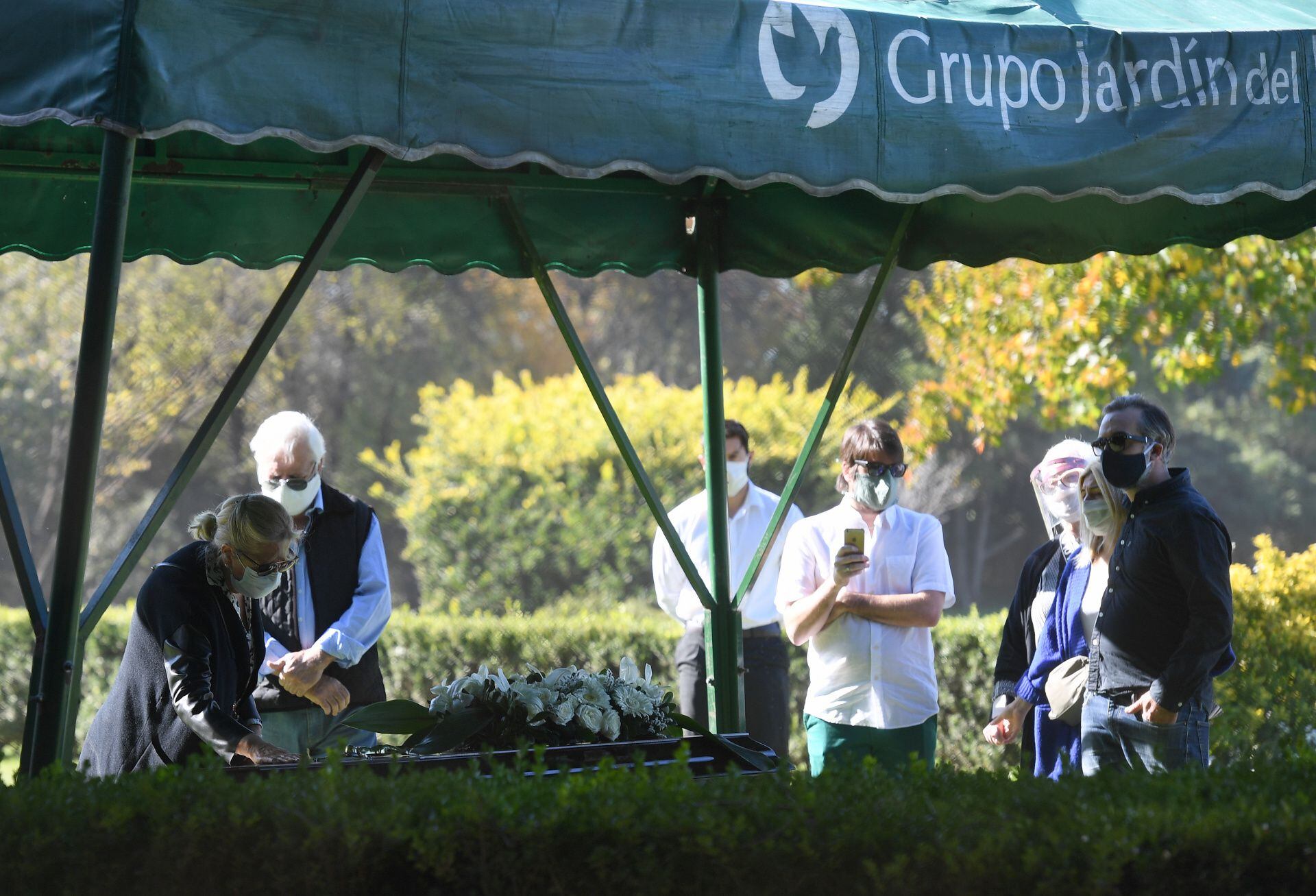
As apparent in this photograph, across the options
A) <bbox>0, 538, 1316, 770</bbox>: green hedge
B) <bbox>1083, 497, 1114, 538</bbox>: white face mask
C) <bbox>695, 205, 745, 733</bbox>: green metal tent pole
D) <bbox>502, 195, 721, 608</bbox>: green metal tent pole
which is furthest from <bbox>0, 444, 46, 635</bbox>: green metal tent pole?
<bbox>0, 538, 1316, 770</bbox>: green hedge

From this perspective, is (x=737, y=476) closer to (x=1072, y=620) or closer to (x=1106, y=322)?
(x=1072, y=620)

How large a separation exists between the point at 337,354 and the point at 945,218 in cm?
2266

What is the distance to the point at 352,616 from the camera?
480 centimetres

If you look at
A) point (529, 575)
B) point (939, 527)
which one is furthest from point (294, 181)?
point (529, 575)

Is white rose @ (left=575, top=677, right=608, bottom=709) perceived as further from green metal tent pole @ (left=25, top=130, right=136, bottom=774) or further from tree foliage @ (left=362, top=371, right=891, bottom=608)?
tree foliage @ (left=362, top=371, right=891, bottom=608)

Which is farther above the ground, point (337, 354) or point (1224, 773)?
point (337, 354)

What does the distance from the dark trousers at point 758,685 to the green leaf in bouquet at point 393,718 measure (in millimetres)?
2743

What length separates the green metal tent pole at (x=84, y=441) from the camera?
10.2 feet

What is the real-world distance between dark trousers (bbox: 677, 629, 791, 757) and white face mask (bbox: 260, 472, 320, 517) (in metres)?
2.10

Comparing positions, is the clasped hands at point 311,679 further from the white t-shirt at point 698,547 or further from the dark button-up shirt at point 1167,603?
the dark button-up shirt at point 1167,603

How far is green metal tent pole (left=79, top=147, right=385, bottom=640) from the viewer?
3.66 metres

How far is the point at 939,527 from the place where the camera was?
528 cm

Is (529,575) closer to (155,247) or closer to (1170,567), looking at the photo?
(155,247)

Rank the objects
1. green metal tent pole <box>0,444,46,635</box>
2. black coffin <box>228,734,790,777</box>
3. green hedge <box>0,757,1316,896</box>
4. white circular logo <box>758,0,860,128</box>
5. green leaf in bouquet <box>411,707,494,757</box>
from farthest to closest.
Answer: green leaf in bouquet <box>411,707,494,757</box>
white circular logo <box>758,0,860,128</box>
green metal tent pole <box>0,444,46,635</box>
black coffin <box>228,734,790,777</box>
green hedge <box>0,757,1316,896</box>
